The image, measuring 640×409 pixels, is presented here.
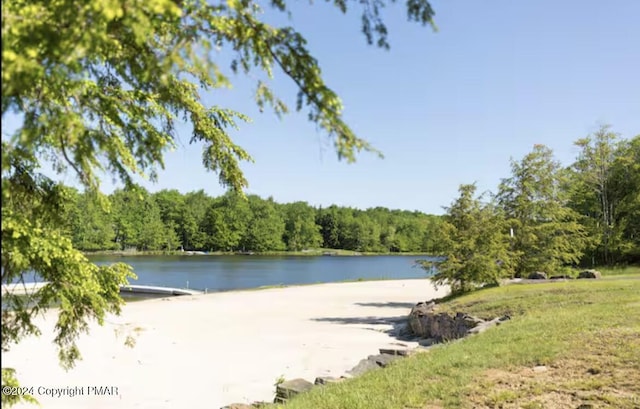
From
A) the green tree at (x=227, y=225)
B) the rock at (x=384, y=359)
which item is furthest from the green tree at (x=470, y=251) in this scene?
the green tree at (x=227, y=225)

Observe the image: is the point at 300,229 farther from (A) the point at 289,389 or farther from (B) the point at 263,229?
(A) the point at 289,389

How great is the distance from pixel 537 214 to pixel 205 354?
52.7 feet

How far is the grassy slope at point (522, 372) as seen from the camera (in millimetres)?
5758

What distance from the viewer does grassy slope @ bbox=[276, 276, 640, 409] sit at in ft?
18.9

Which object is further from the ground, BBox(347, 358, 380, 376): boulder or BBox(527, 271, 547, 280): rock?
BBox(527, 271, 547, 280): rock

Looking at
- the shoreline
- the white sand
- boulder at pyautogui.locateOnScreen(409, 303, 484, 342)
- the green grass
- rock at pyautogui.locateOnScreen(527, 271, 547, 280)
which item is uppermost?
rock at pyautogui.locateOnScreen(527, 271, 547, 280)

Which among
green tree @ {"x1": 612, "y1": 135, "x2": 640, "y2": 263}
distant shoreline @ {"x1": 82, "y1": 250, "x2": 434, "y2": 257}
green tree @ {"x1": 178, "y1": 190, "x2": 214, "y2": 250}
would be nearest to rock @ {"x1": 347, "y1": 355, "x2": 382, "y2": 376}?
green tree @ {"x1": 612, "y1": 135, "x2": 640, "y2": 263}

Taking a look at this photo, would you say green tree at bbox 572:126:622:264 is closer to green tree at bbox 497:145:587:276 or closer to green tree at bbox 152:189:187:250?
green tree at bbox 497:145:587:276

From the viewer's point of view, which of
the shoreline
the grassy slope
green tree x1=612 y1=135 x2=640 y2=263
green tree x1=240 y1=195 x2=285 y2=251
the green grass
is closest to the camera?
the grassy slope

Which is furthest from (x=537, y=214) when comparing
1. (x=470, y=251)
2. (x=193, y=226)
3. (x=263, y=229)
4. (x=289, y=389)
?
(x=263, y=229)

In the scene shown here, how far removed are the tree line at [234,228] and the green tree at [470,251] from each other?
214ft

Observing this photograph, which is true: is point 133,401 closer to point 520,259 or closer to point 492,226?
point 492,226

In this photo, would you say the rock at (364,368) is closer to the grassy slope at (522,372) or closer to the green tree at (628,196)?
the grassy slope at (522,372)

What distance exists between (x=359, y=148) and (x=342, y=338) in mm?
12888
